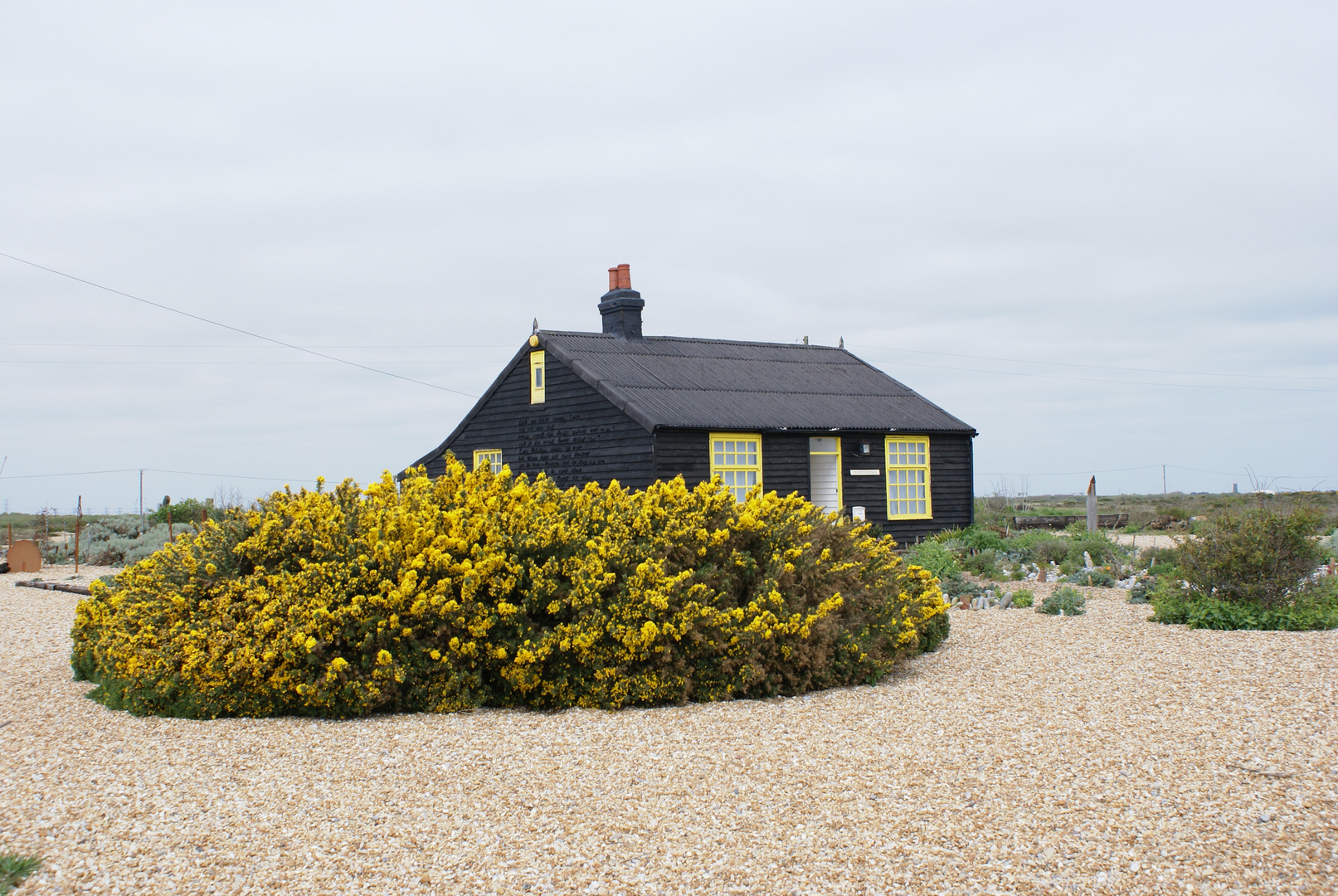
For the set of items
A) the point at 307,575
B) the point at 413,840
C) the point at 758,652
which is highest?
the point at 307,575

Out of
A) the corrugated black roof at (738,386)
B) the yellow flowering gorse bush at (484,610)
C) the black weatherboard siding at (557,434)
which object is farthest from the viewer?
the corrugated black roof at (738,386)

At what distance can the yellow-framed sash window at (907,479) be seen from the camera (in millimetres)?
19812

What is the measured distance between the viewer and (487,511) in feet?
23.3

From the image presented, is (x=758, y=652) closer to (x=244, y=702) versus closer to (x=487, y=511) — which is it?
(x=487, y=511)

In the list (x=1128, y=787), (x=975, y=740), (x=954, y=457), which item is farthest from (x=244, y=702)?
A: (x=954, y=457)

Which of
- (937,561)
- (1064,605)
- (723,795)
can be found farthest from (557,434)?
(723,795)

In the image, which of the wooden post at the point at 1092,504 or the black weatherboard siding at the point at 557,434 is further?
the wooden post at the point at 1092,504

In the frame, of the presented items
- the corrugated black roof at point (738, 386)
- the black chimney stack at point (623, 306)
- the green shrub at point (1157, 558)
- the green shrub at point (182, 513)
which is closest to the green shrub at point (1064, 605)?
the green shrub at point (1157, 558)

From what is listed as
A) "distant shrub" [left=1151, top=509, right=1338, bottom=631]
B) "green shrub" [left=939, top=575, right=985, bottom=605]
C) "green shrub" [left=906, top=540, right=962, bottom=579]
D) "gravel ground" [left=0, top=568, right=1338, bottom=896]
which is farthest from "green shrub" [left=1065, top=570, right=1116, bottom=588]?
"gravel ground" [left=0, top=568, right=1338, bottom=896]

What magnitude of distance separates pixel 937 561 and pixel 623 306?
10183mm

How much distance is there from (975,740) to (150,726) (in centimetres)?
497

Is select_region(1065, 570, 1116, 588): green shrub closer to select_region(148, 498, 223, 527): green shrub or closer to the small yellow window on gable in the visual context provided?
the small yellow window on gable

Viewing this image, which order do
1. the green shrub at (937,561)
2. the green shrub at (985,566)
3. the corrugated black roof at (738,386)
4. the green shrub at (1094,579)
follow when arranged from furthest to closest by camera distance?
the corrugated black roof at (738,386) → the green shrub at (985,566) → the green shrub at (937,561) → the green shrub at (1094,579)

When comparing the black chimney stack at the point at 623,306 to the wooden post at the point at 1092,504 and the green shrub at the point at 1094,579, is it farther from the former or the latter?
the green shrub at the point at 1094,579
